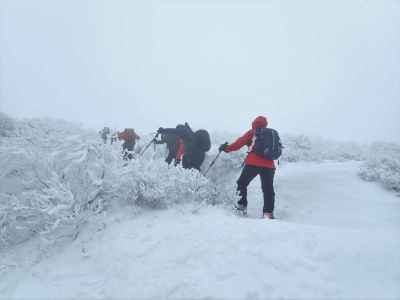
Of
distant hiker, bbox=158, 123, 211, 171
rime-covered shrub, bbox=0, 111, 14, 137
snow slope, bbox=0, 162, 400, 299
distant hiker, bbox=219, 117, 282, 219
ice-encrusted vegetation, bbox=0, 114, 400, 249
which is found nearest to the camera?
snow slope, bbox=0, 162, 400, 299

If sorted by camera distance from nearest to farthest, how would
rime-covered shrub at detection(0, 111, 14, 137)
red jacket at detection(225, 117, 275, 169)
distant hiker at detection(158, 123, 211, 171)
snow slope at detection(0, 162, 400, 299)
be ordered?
snow slope at detection(0, 162, 400, 299)
red jacket at detection(225, 117, 275, 169)
distant hiker at detection(158, 123, 211, 171)
rime-covered shrub at detection(0, 111, 14, 137)

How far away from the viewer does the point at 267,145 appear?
7.55 m

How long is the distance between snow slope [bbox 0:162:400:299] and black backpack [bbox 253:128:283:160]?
69.8 inches

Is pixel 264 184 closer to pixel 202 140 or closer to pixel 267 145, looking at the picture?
pixel 267 145

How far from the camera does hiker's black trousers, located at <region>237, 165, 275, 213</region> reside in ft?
24.2

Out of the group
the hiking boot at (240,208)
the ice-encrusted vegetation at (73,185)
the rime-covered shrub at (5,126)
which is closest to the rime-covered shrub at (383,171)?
the hiking boot at (240,208)

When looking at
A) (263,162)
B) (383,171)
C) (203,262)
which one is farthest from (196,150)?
(203,262)

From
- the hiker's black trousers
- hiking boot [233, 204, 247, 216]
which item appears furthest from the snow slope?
the hiker's black trousers

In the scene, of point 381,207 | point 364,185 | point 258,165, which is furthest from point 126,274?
point 364,185

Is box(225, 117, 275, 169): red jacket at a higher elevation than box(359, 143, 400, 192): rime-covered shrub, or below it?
higher

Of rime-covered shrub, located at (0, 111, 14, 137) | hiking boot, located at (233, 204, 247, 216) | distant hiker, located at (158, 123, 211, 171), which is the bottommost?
hiking boot, located at (233, 204, 247, 216)

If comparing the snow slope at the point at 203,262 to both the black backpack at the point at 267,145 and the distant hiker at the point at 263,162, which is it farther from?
the black backpack at the point at 267,145

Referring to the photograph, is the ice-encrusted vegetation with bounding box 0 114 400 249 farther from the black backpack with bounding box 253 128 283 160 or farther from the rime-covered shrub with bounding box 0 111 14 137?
the rime-covered shrub with bounding box 0 111 14 137

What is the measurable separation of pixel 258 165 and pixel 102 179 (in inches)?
113
